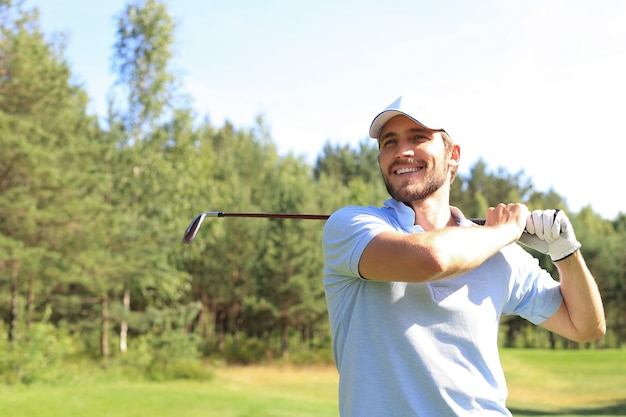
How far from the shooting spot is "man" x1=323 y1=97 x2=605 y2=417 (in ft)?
6.13

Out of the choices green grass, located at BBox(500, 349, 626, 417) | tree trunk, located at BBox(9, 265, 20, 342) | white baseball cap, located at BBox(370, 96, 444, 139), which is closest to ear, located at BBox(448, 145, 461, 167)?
white baseball cap, located at BBox(370, 96, 444, 139)

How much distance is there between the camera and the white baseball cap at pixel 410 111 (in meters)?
2.08

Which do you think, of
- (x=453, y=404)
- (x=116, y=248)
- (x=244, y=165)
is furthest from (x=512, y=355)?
(x=453, y=404)

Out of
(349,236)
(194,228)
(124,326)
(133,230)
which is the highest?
(133,230)

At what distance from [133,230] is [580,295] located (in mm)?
22503

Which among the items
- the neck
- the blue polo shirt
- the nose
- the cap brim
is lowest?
the blue polo shirt

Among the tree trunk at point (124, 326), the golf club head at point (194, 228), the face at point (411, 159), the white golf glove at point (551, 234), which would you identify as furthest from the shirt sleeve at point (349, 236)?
the tree trunk at point (124, 326)

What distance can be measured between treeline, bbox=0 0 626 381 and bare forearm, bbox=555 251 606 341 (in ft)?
60.4

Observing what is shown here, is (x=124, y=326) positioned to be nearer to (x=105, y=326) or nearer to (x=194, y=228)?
(x=105, y=326)

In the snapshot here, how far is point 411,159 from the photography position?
6.99 ft

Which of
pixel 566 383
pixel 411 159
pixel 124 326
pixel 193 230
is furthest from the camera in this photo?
pixel 566 383

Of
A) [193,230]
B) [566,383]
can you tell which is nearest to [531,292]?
[193,230]

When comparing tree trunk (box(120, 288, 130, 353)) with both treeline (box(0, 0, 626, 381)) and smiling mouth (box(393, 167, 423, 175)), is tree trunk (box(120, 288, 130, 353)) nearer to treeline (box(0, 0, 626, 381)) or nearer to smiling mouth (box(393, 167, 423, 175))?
treeline (box(0, 0, 626, 381))

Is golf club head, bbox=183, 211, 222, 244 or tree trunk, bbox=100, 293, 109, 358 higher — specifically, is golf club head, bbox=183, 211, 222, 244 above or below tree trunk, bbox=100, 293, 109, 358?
above
